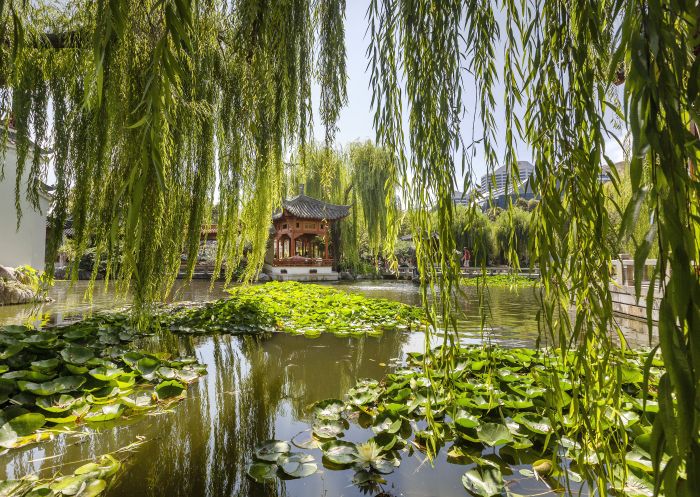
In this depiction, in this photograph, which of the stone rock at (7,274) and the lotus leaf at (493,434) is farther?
the stone rock at (7,274)

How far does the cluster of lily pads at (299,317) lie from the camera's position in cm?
416

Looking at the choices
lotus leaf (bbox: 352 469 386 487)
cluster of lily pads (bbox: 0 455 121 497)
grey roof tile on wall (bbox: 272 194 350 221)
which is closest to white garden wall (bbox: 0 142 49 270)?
cluster of lily pads (bbox: 0 455 121 497)

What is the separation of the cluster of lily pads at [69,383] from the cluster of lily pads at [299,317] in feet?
4.38

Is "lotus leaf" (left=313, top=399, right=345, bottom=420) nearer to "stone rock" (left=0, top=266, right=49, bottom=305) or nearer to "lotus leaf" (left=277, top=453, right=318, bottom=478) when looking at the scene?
"lotus leaf" (left=277, top=453, right=318, bottom=478)

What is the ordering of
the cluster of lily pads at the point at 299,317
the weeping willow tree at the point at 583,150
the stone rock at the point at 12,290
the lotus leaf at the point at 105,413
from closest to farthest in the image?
the weeping willow tree at the point at 583,150
the lotus leaf at the point at 105,413
the cluster of lily pads at the point at 299,317
the stone rock at the point at 12,290

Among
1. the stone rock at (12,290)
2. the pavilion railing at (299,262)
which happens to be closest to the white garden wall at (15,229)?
the stone rock at (12,290)

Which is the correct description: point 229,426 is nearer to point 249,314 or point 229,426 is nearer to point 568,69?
point 568,69

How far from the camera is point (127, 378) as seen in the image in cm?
213

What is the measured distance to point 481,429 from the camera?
4.95 ft

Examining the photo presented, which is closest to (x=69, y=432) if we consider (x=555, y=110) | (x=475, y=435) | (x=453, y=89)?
(x=475, y=435)

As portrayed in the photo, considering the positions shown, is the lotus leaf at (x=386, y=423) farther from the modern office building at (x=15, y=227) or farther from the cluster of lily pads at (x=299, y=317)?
the modern office building at (x=15, y=227)

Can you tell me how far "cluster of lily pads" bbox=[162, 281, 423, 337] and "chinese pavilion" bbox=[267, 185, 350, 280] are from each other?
9.40 m

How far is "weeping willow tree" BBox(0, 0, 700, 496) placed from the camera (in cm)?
42

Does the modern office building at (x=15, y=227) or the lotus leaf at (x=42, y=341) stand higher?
the modern office building at (x=15, y=227)
